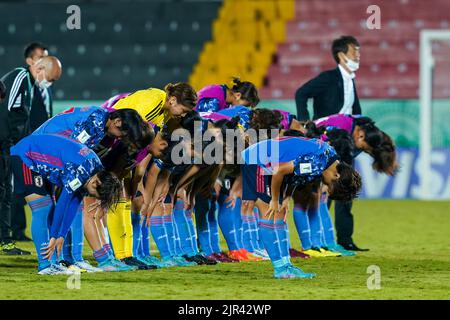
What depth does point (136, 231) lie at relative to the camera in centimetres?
933

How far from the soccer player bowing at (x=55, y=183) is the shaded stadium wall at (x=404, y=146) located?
9.49 metres

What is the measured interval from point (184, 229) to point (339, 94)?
253 cm

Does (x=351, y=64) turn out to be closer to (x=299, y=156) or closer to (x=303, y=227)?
(x=303, y=227)

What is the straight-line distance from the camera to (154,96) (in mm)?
9156

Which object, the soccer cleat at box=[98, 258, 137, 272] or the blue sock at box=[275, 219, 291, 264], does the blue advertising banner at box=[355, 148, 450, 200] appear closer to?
the soccer cleat at box=[98, 258, 137, 272]

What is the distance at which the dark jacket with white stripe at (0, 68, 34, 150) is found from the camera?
10.8m

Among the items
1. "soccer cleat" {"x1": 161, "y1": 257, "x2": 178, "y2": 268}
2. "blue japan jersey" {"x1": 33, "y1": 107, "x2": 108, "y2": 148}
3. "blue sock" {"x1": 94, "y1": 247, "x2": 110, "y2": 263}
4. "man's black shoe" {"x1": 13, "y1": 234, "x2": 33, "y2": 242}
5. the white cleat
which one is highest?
"blue japan jersey" {"x1": 33, "y1": 107, "x2": 108, "y2": 148}

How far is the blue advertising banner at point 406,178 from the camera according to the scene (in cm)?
1755

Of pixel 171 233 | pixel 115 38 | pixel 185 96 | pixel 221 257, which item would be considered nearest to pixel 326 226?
pixel 221 257

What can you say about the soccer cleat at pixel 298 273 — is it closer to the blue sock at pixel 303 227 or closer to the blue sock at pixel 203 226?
the blue sock at pixel 203 226

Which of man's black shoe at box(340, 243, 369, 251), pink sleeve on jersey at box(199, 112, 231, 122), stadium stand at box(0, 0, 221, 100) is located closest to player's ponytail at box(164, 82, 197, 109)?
pink sleeve on jersey at box(199, 112, 231, 122)

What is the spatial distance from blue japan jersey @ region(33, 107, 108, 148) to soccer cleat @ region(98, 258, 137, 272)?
2.99 ft
